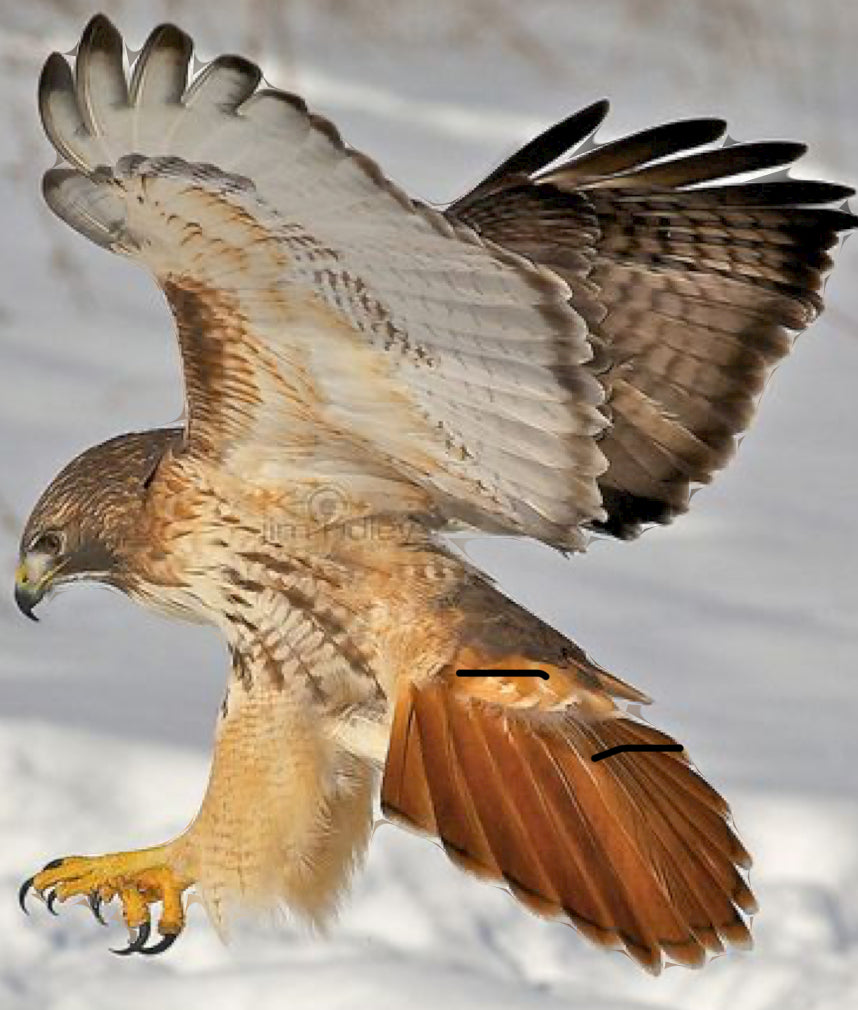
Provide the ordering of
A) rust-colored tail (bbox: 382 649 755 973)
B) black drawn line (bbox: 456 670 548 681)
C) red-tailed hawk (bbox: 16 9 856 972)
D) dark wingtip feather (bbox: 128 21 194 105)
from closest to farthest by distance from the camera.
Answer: dark wingtip feather (bbox: 128 21 194 105) < red-tailed hawk (bbox: 16 9 856 972) < rust-colored tail (bbox: 382 649 755 973) < black drawn line (bbox: 456 670 548 681)

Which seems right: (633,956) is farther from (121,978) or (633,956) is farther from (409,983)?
(121,978)

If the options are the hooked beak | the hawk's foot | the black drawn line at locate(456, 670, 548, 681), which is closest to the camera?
the black drawn line at locate(456, 670, 548, 681)

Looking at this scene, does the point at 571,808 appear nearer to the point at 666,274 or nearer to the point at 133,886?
the point at 133,886

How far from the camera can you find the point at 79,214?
3.50m

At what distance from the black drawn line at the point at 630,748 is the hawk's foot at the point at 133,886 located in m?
0.71

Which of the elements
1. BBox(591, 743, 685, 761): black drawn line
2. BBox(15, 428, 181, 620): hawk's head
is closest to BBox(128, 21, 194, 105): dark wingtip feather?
BBox(15, 428, 181, 620): hawk's head

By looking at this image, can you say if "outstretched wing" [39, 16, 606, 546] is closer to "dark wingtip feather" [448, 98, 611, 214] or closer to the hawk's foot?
"dark wingtip feather" [448, 98, 611, 214]

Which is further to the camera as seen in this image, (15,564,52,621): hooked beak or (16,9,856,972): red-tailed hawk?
(15,564,52,621): hooked beak

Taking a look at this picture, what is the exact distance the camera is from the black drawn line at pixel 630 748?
12.6ft

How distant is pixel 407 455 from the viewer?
3863 millimetres

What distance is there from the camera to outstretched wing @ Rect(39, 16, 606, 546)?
3.24 meters

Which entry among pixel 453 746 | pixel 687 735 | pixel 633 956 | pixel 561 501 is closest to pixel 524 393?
pixel 561 501

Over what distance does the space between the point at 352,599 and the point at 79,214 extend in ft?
2.40

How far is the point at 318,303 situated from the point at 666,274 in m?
0.94
